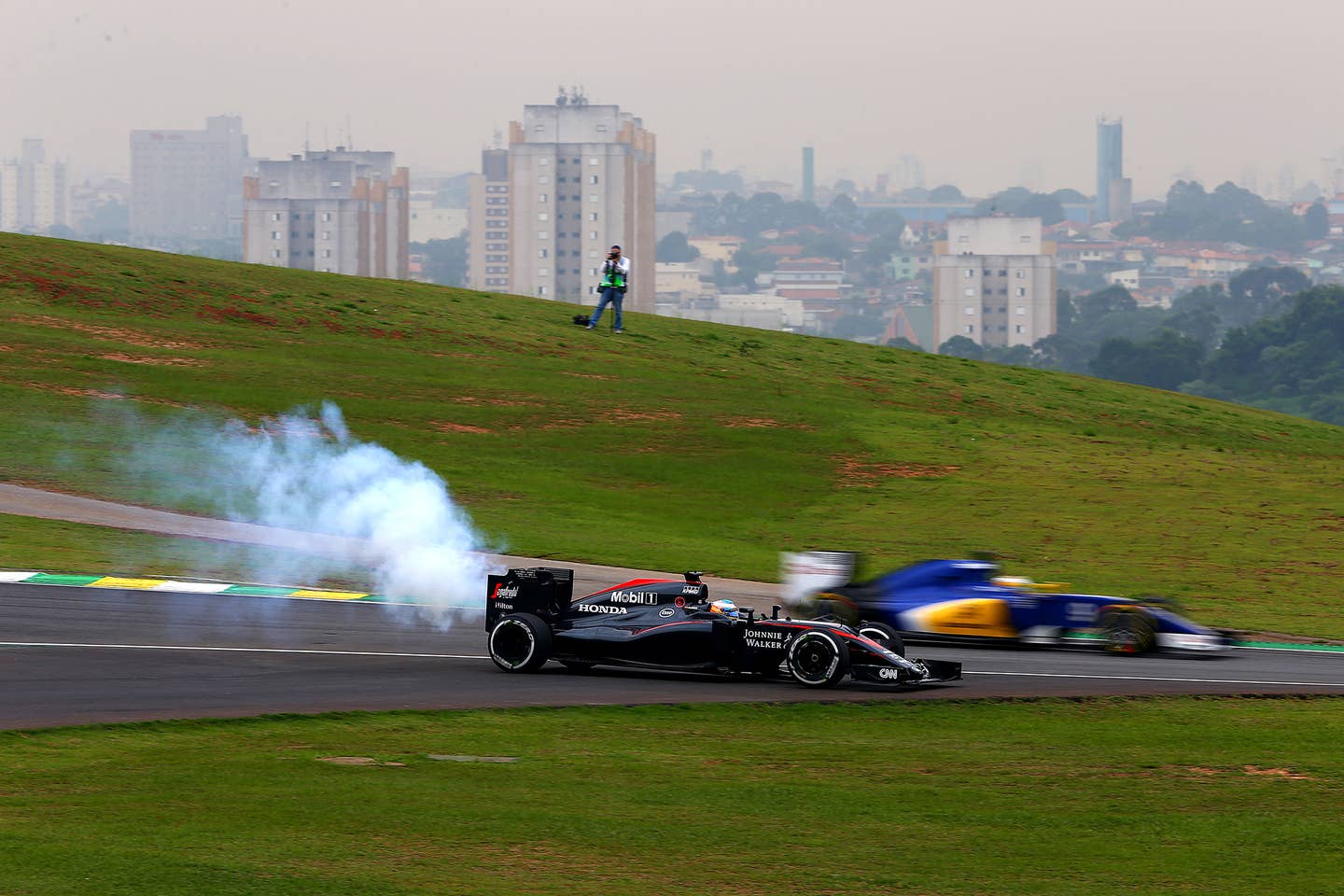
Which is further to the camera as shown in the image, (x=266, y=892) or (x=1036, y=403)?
(x=1036, y=403)

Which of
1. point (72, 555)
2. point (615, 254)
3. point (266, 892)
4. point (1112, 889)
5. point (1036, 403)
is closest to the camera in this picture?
point (266, 892)

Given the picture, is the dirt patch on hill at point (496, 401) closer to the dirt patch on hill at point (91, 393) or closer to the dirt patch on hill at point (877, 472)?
the dirt patch on hill at point (91, 393)

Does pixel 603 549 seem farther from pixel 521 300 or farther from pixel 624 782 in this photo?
pixel 521 300

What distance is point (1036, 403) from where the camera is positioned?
65625mm

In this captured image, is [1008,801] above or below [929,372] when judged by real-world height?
below

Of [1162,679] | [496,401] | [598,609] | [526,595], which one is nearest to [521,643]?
[526,595]

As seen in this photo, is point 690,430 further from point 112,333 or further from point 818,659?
point 818,659

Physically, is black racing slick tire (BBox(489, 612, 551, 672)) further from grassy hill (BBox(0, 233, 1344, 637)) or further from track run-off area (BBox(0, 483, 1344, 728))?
grassy hill (BBox(0, 233, 1344, 637))

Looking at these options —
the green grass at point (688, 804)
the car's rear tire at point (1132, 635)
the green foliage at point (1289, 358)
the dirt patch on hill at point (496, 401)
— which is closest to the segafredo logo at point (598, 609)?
the green grass at point (688, 804)

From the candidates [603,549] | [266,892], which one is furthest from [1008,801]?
[603,549]

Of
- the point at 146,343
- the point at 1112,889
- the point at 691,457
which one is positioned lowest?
the point at 1112,889

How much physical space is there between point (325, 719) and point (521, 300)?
57595mm

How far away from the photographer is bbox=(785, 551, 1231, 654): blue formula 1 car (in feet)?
87.2

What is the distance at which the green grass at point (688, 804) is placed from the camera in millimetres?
13203
